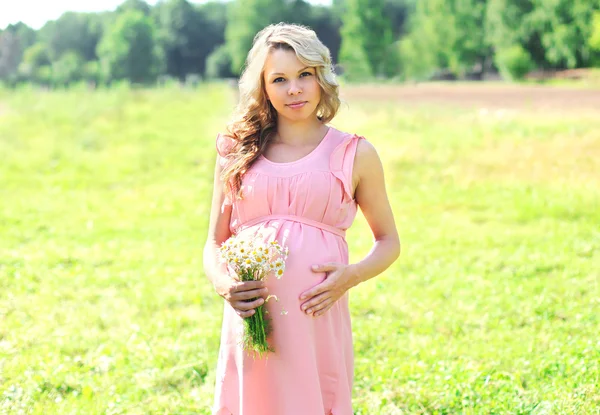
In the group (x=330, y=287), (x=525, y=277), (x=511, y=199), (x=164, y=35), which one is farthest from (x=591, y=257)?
(x=164, y=35)

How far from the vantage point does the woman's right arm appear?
243 cm

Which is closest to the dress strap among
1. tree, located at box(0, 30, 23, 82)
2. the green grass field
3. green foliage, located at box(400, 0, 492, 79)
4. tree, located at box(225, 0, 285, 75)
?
the green grass field

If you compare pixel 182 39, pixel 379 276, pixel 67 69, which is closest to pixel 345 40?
pixel 67 69

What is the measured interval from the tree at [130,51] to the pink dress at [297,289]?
77.4 metres

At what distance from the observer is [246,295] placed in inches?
95.7

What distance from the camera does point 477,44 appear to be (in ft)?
212

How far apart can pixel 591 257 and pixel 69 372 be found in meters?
5.28

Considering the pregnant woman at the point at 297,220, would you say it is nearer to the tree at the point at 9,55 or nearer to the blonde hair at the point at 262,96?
the blonde hair at the point at 262,96

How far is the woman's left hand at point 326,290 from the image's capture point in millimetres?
2477

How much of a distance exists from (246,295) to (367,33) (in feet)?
247

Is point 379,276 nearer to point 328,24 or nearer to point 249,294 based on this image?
point 249,294

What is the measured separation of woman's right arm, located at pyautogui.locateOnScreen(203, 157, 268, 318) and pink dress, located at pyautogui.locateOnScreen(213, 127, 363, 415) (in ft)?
0.32

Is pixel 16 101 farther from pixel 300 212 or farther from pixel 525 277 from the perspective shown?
pixel 300 212

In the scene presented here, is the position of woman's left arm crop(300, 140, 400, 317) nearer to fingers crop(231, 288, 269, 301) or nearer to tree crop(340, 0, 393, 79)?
fingers crop(231, 288, 269, 301)
